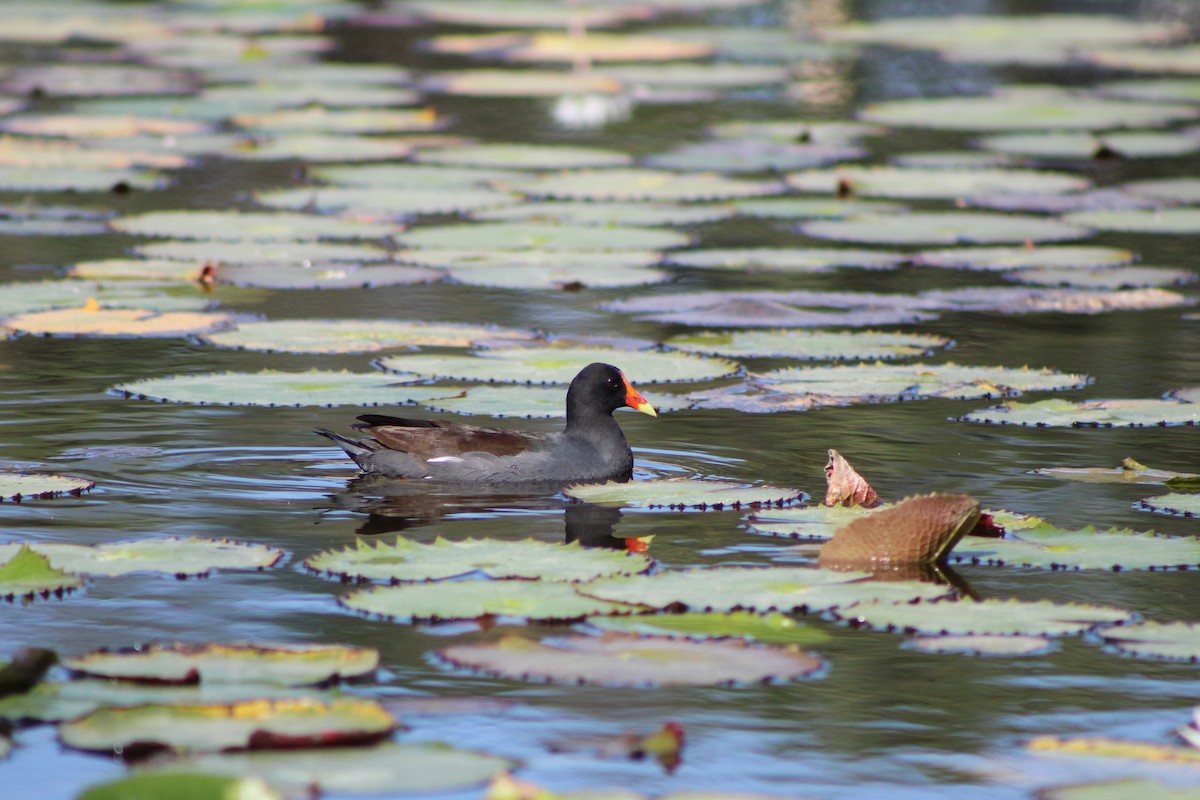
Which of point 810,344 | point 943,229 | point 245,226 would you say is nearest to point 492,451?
point 810,344

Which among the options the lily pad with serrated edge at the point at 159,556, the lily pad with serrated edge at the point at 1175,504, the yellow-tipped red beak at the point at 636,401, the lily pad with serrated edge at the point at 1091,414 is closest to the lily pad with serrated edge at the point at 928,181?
the lily pad with serrated edge at the point at 1091,414

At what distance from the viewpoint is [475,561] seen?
16.2ft

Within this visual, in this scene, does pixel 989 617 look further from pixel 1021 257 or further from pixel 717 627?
pixel 1021 257

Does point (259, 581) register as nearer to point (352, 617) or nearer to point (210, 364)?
point (352, 617)

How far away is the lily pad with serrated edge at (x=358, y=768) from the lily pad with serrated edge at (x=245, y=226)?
21.8ft

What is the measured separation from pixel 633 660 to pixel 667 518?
1.58 meters

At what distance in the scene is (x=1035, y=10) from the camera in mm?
21500

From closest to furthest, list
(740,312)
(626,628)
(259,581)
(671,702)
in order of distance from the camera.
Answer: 1. (671,702)
2. (626,628)
3. (259,581)
4. (740,312)

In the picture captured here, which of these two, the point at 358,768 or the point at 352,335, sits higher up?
the point at 352,335

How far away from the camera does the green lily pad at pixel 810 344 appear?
26.0ft

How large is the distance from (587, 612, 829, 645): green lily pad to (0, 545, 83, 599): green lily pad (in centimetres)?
131

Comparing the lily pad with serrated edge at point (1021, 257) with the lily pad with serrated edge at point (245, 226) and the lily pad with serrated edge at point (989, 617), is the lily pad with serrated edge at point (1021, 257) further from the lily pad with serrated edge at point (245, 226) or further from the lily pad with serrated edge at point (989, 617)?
the lily pad with serrated edge at point (989, 617)

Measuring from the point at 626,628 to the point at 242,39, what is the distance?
51.0 ft

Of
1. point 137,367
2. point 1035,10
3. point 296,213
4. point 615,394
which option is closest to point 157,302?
point 137,367
